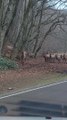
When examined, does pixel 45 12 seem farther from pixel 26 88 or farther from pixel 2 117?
pixel 2 117

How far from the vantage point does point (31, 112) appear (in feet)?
11.6

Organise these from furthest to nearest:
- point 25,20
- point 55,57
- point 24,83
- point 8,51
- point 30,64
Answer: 1. point 55,57
2. point 25,20
3. point 8,51
4. point 30,64
5. point 24,83

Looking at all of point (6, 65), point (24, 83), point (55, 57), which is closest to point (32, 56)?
point (55, 57)

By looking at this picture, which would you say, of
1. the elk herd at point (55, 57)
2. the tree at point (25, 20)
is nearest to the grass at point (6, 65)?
the tree at point (25, 20)

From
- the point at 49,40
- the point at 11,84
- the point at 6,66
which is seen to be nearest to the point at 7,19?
the point at 6,66

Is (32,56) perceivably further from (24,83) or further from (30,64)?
(24,83)

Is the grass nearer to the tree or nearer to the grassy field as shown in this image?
the tree

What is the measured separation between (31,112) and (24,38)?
38399 millimetres

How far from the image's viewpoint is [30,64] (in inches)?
1308

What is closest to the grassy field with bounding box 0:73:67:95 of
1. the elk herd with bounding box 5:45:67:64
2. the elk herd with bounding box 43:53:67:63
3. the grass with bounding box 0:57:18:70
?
the grass with bounding box 0:57:18:70

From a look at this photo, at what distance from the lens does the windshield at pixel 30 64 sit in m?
3.83

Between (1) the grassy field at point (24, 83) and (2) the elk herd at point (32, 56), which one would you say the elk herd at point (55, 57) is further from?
(1) the grassy field at point (24, 83)

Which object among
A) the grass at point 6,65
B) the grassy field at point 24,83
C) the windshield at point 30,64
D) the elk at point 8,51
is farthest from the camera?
the elk at point 8,51

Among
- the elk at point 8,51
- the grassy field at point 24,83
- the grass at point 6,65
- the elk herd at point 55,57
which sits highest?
the grassy field at point 24,83
